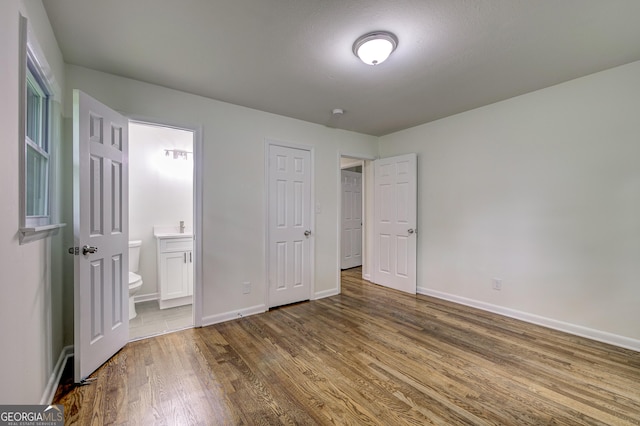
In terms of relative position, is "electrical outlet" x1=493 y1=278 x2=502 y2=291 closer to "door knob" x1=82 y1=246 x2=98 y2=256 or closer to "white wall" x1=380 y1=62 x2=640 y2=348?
"white wall" x1=380 y1=62 x2=640 y2=348

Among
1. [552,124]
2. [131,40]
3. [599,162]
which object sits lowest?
[599,162]

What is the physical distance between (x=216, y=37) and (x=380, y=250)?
3.56 metres

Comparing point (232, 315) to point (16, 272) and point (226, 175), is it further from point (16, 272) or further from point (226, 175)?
point (16, 272)

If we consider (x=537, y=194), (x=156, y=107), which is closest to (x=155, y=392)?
(x=156, y=107)

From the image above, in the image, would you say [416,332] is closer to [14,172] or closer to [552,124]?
[552,124]

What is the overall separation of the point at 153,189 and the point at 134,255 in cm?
92

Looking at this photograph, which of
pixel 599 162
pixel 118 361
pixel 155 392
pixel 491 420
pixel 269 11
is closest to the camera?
pixel 491 420

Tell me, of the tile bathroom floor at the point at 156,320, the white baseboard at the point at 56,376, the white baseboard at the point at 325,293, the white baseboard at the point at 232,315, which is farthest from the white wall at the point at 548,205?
the white baseboard at the point at 56,376

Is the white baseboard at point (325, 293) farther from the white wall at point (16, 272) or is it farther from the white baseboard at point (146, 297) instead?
the white wall at point (16, 272)

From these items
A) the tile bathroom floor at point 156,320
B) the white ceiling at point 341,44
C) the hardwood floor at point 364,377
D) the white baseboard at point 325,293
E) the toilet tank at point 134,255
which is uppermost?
the white ceiling at point 341,44

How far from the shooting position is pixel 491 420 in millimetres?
1558

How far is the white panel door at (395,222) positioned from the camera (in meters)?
3.95

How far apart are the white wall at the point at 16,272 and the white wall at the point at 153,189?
6.46 ft

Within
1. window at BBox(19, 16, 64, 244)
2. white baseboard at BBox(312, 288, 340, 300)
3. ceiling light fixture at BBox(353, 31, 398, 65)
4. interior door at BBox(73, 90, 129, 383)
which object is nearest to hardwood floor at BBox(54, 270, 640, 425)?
interior door at BBox(73, 90, 129, 383)
